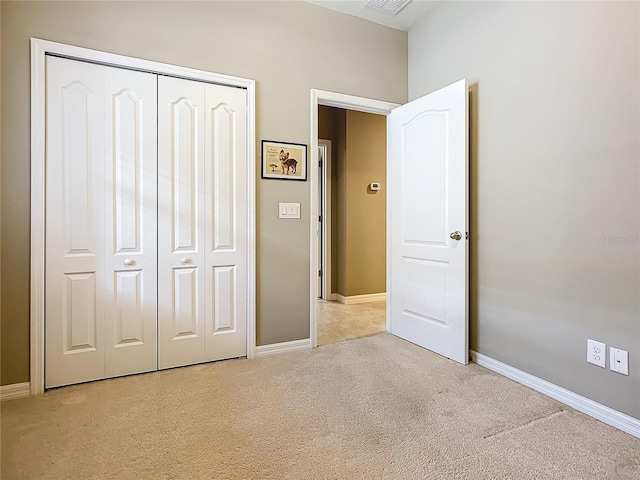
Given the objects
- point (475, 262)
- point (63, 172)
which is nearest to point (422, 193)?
Result: point (475, 262)

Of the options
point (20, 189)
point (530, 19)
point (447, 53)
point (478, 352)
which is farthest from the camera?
point (447, 53)

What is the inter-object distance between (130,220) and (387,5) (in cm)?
254

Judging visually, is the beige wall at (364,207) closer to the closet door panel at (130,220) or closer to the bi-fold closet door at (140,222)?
the bi-fold closet door at (140,222)

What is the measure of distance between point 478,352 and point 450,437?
106 cm

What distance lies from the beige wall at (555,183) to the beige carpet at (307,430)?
35 cm

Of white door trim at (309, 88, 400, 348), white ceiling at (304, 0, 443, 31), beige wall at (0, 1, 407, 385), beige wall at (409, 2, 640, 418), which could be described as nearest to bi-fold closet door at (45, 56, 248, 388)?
beige wall at (0, 1, 407, 385)

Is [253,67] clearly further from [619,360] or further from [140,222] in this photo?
[619,360]

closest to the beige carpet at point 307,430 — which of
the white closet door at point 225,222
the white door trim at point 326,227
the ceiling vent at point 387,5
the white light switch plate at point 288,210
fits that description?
the white closet door at point 225,222

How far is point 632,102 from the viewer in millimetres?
1705

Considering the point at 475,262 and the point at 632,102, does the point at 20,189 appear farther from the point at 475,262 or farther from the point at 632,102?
the point at 632,102

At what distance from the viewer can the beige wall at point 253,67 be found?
201 centimetres

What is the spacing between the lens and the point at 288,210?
2.76m

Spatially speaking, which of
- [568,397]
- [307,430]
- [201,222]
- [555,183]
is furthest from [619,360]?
[201,222]

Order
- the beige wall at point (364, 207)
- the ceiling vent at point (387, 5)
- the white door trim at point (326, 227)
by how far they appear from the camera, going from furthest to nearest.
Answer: the white door trim at point (326, 227), the beige wall at point (364, 207), the ceiling vent at point (387, 5)
